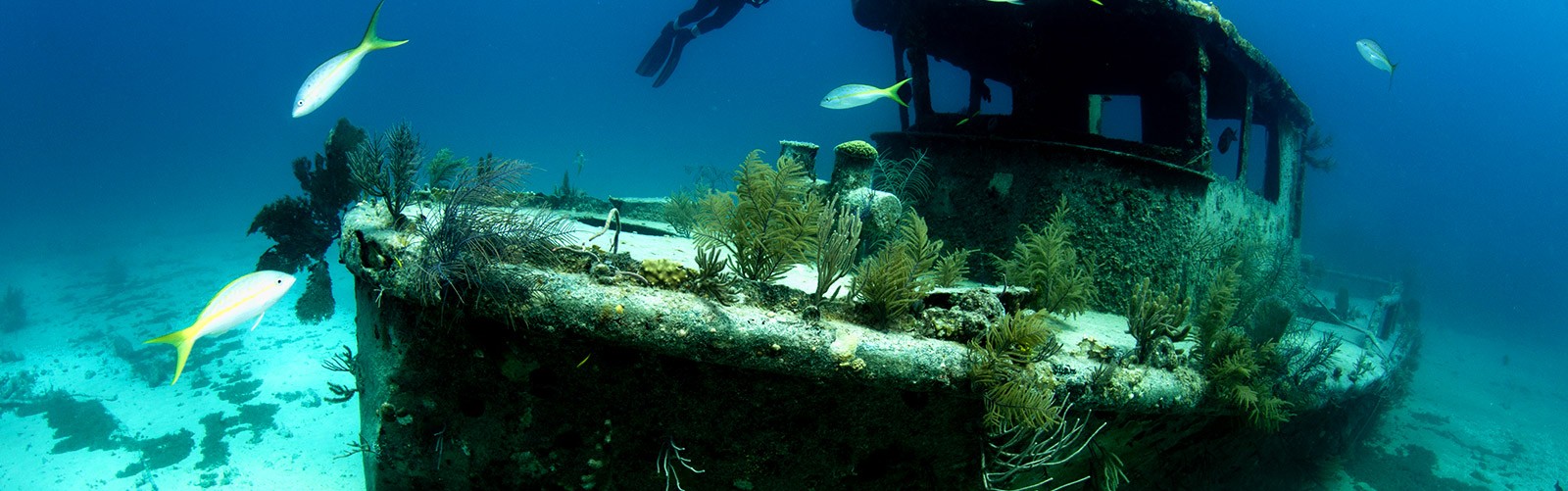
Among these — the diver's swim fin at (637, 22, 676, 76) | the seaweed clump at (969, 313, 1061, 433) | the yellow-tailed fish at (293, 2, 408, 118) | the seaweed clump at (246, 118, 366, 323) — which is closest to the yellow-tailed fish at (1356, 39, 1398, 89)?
the seaweed clump at (969, 313, 1061, 433)

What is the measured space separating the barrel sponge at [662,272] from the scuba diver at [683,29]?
11.1 m

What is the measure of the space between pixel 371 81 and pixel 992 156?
16132 centimetres

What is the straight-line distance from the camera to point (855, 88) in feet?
18.4

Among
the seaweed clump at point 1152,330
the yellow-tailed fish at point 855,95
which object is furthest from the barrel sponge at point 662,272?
the yellow-tailed fish at point 855,95

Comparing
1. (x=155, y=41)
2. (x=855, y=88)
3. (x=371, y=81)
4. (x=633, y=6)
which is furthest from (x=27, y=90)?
(x=855, y=88)

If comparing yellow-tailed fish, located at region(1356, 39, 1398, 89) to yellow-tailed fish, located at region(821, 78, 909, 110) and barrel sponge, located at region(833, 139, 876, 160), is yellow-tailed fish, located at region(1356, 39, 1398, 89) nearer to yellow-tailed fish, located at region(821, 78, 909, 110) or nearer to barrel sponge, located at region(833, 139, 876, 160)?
yellow-tailed fish, located at region(821, 78, 909, 110)

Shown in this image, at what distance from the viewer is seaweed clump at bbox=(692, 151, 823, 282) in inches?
117

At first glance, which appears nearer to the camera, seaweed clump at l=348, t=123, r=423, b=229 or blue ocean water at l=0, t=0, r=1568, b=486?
seaweed clump at l=348, t=123, r=423, b=229

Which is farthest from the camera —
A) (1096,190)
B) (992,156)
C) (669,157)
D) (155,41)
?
(155,41)

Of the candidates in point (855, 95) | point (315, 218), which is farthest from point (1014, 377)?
point (315, 218)

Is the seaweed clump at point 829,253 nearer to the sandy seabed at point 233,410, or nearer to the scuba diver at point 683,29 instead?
the sandy seabed at point 233,410

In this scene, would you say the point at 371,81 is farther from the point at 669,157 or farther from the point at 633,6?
the point at 669,157

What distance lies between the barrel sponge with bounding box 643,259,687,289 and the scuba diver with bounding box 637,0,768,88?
11.1 m

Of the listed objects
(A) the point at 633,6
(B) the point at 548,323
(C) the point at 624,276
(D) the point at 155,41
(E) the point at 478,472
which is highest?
(A) the point at 633,6
